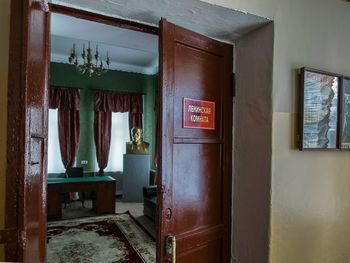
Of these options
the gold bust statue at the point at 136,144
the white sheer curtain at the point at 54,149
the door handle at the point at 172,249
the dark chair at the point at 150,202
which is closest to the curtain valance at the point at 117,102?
the gold bust statue at the point at 136,144

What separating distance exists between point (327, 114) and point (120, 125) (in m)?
4.86

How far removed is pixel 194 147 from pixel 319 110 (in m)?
0.76

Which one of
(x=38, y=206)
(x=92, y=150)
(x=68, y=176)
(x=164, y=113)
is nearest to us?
(x=38, y=206)

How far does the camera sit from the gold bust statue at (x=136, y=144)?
547cm

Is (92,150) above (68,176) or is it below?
above

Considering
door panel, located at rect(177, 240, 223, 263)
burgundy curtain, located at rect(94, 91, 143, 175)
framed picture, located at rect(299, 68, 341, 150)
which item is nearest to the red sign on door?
framed picture, located at rect(299, 68, 341, 150)

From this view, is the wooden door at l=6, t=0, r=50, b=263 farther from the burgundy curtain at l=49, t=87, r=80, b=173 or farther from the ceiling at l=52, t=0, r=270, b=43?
the burgundy curtain at l=49, t=87, r=80, b=173

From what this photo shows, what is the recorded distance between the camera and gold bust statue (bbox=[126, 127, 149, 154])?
5.47 metres

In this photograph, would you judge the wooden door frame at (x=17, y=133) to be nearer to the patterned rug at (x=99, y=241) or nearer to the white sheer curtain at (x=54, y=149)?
the patterned rug at (x=99, y=241)

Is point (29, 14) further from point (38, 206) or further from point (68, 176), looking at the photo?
point (68, 176)

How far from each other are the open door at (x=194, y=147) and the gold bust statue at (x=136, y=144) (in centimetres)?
406

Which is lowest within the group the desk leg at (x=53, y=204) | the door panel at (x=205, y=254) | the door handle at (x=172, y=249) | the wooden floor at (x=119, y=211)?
the wooden floor at (x=119, y=211)

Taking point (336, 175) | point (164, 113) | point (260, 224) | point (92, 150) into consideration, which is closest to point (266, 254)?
point (260, 224)

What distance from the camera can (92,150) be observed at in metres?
5.61
